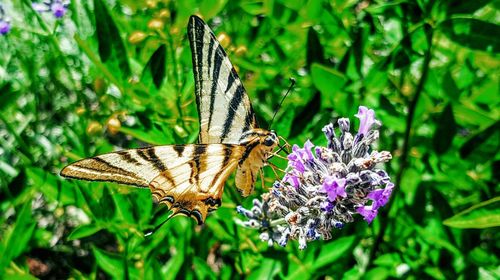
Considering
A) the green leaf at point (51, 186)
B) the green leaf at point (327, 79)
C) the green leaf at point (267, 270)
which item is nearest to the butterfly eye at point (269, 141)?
the green leaf at point (327, 79)

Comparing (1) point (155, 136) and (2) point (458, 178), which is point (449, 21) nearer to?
(2) point (458, 178)

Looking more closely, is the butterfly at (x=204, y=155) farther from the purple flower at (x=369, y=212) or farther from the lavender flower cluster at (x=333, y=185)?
the purple flower at (x=369, y=212)

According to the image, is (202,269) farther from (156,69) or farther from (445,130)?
(445,130)

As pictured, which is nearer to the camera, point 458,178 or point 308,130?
point 308,130

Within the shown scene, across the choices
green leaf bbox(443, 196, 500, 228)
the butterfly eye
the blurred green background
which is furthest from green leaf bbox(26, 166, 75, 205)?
green leaf bbox(443, 196, 500, 228)

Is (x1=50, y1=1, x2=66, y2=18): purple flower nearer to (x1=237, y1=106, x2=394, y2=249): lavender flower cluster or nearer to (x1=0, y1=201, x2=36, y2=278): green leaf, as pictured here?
(x1=0, y1=201, x2=36, y2=278): green leaf

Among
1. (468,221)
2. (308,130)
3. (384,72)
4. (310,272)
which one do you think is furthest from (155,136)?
(468,221)
